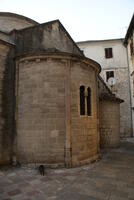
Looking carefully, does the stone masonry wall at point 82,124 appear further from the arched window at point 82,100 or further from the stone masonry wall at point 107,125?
the stone masonry wall at point 107,125

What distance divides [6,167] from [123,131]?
13740mm

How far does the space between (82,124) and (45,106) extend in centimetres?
187

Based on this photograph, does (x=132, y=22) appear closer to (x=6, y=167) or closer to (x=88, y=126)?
(x=88, y=126)

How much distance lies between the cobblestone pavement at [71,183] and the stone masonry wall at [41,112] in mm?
681

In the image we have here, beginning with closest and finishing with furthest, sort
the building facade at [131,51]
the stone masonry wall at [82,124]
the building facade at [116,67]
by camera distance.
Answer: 1. the stone masonry wall at [82,124]
2. the building facade at [131,51]
3. the building facade at [116,67]

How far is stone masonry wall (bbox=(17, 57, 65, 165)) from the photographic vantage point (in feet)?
23.4

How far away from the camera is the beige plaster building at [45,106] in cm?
720

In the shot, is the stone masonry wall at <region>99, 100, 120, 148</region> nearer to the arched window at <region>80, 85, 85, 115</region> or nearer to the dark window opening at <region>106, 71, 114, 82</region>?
the arched window at <region>80, 85, 85, 115</region>

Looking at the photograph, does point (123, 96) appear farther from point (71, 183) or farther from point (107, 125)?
point (71, 183)

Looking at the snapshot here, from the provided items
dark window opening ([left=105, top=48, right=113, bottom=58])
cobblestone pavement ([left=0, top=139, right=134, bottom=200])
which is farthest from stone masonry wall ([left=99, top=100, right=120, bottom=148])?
dark window opening ([left=105, top=48, right=113, bottom=58])

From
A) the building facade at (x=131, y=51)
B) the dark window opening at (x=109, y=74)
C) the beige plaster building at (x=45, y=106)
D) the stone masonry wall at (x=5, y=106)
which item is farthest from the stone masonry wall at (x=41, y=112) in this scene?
the dark window opening at (x=109, y=74)

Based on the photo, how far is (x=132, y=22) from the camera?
50.2ft

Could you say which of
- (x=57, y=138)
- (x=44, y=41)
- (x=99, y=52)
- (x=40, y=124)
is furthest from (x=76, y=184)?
(x=99, y=52)

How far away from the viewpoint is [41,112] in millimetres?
7324
